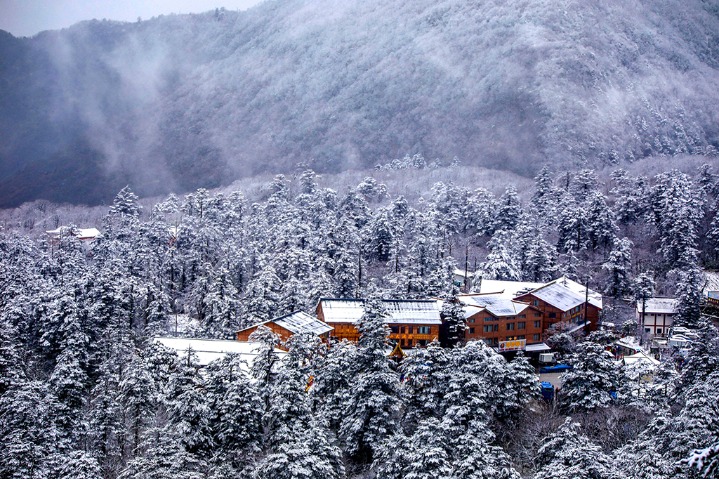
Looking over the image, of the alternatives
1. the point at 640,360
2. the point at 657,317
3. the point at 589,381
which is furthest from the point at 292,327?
the point at 657,317

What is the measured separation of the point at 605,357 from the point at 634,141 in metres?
107

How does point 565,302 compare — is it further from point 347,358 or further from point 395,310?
point 347,358

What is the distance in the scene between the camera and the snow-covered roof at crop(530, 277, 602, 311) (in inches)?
2137

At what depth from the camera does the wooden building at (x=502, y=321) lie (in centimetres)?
5031

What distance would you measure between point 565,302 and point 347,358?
27.5 m

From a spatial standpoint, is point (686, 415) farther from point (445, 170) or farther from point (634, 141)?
point (634, 141)

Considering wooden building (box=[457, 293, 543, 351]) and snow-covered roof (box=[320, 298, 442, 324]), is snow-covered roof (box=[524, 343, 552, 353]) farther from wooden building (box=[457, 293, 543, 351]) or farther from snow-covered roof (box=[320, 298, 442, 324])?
snow-covered roof (box=[320, 298, 442, 324])

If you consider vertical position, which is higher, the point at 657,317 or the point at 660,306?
the point at 660,306

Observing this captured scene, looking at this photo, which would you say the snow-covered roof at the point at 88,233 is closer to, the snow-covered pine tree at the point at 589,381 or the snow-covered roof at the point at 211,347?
the snow-covered roof at the point at 211,347

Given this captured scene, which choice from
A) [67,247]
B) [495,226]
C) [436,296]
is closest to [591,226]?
[495,226]

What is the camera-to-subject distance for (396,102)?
547 feet

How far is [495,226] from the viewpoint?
254 ft

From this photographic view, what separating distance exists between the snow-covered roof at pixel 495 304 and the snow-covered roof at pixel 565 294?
2652 mm

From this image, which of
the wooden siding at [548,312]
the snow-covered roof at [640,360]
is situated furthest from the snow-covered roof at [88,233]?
the snow-covered roof at [640,360]
